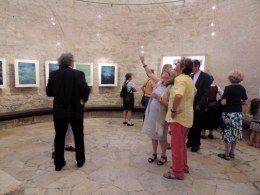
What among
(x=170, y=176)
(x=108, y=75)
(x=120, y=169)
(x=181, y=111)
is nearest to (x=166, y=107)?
(x=181, y=111)

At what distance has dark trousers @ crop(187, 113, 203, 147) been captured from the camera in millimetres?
4395

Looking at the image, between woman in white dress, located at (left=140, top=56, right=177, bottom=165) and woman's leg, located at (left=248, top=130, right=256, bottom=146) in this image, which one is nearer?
woman in white dress, located at (left=140, top=56, right=177, bottom=165)

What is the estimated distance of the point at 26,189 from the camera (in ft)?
9.55

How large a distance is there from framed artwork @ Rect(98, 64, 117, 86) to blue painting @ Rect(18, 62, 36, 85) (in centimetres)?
223

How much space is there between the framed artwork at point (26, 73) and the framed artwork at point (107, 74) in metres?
2.15

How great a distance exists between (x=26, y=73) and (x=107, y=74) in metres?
2.70

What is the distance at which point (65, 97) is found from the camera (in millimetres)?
3289

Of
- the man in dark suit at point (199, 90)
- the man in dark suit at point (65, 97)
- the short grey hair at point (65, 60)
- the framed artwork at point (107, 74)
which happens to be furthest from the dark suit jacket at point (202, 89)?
the framed artwork at point (107, 74)

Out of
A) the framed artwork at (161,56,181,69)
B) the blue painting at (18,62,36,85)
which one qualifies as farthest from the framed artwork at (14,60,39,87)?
the framed artwork at (161,56,181,69)

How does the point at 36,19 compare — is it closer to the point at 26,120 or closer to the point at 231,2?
the point at 26,120

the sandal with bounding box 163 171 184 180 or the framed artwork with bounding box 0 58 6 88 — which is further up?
the framed artwork with bounding box 0 58 6 88

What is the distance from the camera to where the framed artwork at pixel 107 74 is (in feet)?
25.9

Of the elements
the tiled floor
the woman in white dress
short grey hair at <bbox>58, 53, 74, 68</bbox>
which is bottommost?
the tiled floor

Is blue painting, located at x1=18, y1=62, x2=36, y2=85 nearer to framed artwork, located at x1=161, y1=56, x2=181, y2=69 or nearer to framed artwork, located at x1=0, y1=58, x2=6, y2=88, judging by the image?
framed artwork, located at x1=0, y1=58, x2=6, y2=88
